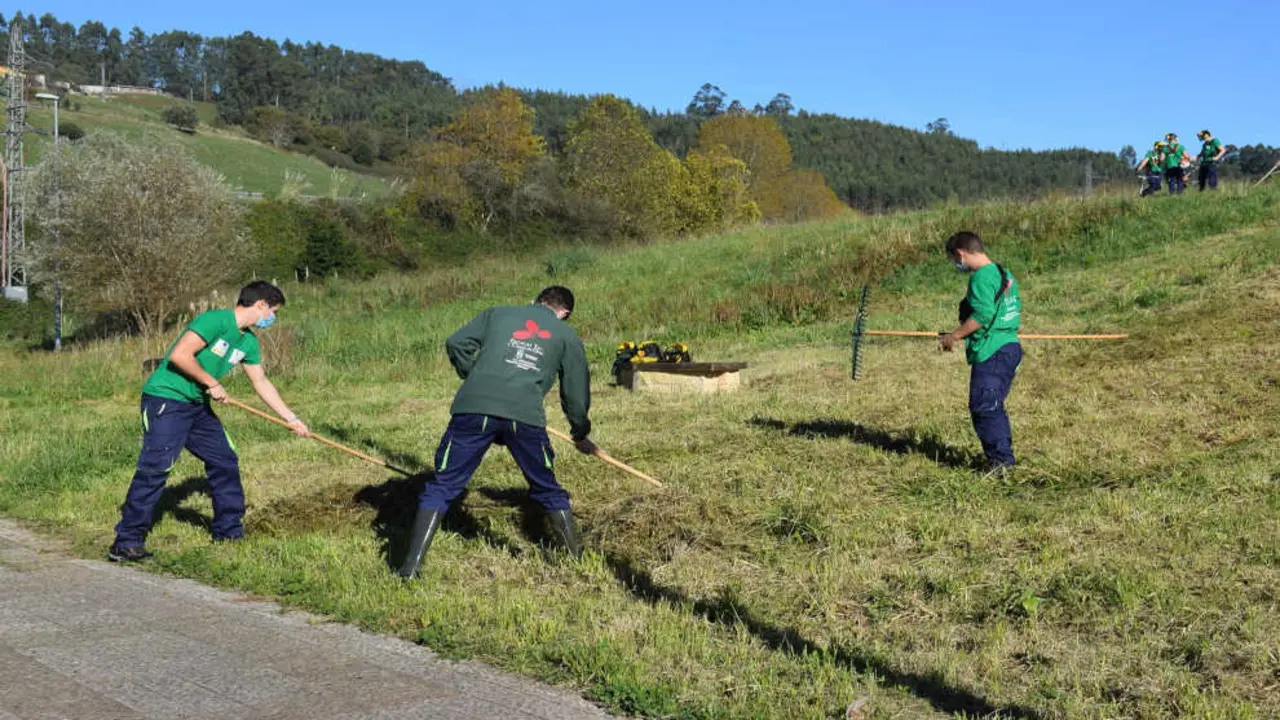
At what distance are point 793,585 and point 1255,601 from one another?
2.23 m

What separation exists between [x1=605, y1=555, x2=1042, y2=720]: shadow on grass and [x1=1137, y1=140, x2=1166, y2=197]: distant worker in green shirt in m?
21.2

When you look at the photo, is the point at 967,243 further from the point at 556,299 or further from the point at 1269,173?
the point at 1269,173

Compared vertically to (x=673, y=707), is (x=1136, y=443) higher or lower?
higher

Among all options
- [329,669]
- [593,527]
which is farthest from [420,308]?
[329,669]

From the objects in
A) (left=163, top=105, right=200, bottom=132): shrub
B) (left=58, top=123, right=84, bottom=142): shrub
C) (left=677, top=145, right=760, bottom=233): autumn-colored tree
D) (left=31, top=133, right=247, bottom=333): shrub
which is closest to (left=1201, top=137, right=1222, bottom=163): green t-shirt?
(left=31, top=133, right=247, bottom=333): shrub

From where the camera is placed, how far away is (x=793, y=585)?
19.4ft

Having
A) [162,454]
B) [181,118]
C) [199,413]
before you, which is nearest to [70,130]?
[181,118]

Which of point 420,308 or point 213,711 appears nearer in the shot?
point 213,711

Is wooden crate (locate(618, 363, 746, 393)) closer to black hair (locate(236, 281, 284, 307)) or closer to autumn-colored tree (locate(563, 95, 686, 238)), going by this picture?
black hair (locate(236, 281, 284, 307))

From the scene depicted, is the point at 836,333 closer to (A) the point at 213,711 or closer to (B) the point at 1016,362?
(B) the point at 1016,362

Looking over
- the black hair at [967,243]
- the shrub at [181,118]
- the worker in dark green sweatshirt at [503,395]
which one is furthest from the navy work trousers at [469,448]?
the shrub at [181,118]

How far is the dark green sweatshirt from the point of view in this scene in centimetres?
618

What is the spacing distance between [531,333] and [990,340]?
138 inches

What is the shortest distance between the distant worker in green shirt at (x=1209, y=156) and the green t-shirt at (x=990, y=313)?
18.3 m
